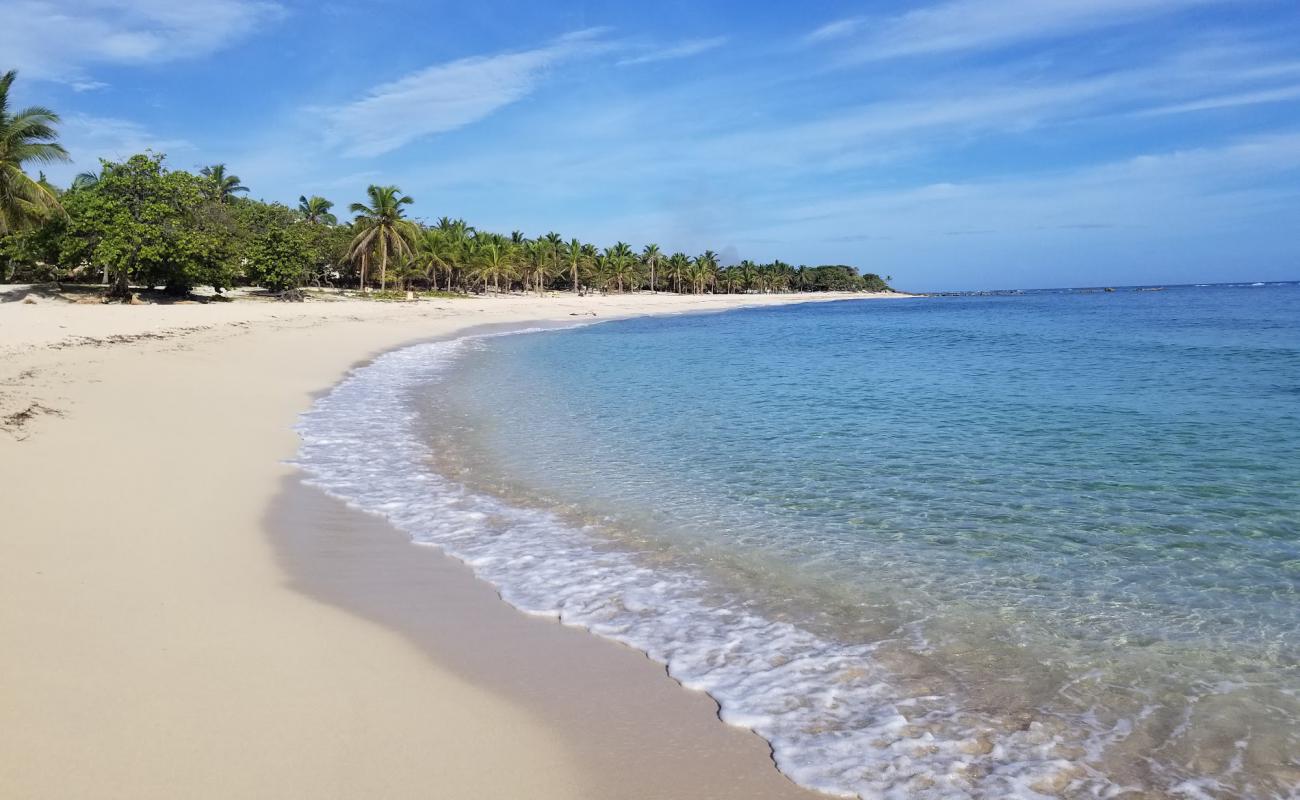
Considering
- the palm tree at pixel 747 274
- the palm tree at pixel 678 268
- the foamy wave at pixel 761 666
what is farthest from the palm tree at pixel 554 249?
the foamy wave at pixel 761 666

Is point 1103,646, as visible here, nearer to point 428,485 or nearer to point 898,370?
point 428,485

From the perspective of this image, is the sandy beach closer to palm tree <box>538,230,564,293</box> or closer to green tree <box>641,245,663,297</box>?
palm tree <box>538,230,564,293</box>

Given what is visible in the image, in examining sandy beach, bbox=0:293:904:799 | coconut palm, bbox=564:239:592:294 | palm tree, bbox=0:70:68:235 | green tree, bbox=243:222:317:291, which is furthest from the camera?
coconut palm, bbox=564:239:592:294

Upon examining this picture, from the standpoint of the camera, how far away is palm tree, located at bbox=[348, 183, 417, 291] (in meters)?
55.8

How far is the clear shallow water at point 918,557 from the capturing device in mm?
3781

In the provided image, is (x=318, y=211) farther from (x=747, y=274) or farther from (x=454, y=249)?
→ (x=747, y=274)

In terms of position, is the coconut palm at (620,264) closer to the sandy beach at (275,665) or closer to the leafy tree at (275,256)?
the leafy tree at (275,256)

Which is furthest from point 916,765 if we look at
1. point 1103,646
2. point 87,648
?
point 87,648

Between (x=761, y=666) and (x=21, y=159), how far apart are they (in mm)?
38191

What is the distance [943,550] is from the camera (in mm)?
6430

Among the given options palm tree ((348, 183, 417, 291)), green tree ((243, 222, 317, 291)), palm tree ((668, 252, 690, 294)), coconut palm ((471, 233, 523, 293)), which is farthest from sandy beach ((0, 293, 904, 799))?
palm tree ((668, 252, 690, 294))

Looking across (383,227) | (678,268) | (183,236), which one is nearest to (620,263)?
(678,268)

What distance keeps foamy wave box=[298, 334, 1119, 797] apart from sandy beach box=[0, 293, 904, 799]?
22cm

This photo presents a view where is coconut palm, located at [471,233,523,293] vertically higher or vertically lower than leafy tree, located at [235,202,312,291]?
higher
